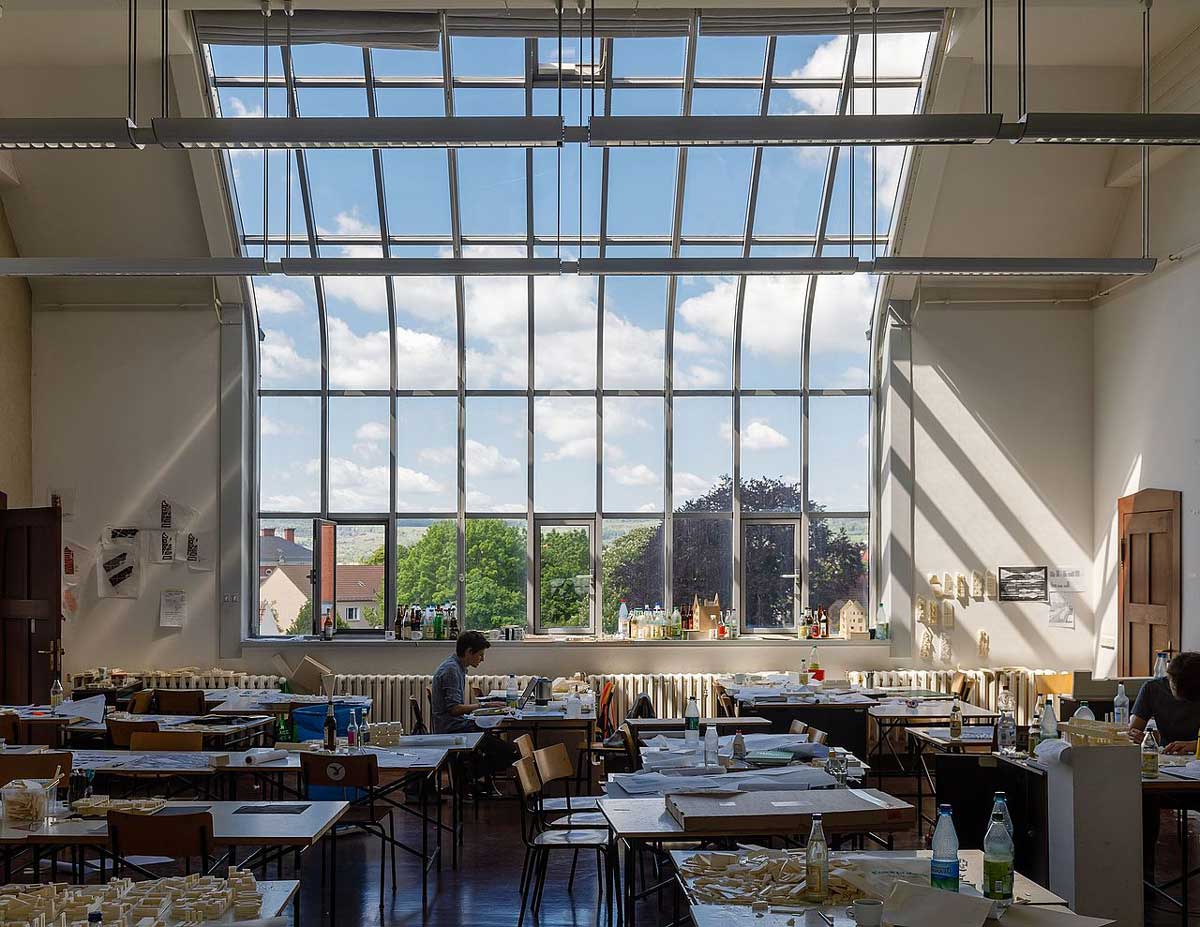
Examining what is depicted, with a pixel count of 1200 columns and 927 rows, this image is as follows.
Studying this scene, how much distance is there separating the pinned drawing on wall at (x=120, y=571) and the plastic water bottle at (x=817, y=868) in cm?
937

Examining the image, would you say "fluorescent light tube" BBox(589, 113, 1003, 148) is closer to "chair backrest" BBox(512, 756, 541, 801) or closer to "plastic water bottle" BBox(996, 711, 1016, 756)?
"plastic water bottle" BBox(996, 711, 1016, 756)

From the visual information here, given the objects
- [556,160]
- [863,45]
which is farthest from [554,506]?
[863,45]

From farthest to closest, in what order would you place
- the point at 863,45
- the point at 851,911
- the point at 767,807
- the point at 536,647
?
the point at 536,647 < the point at 863,45 < the point at 767,807 < the point at 851,911

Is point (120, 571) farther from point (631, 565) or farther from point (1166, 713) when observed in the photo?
point (1166, 713)

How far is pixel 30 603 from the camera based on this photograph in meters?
10.9

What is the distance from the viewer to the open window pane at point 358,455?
12133mm

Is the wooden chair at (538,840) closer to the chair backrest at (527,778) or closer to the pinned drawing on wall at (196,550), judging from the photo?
the chair backrest at (527,778)

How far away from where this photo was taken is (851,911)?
12.0ft

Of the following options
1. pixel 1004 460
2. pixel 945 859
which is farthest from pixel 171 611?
pixel 945 859

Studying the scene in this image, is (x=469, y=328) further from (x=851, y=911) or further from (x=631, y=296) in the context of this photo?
(x=851, y=911)

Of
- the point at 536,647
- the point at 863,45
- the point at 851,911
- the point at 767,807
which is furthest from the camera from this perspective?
the point at 536,647

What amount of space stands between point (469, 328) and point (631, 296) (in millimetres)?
1674

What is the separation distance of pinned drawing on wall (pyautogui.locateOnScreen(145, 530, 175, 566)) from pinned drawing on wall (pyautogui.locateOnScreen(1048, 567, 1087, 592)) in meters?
8.65

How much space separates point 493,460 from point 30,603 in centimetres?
451
